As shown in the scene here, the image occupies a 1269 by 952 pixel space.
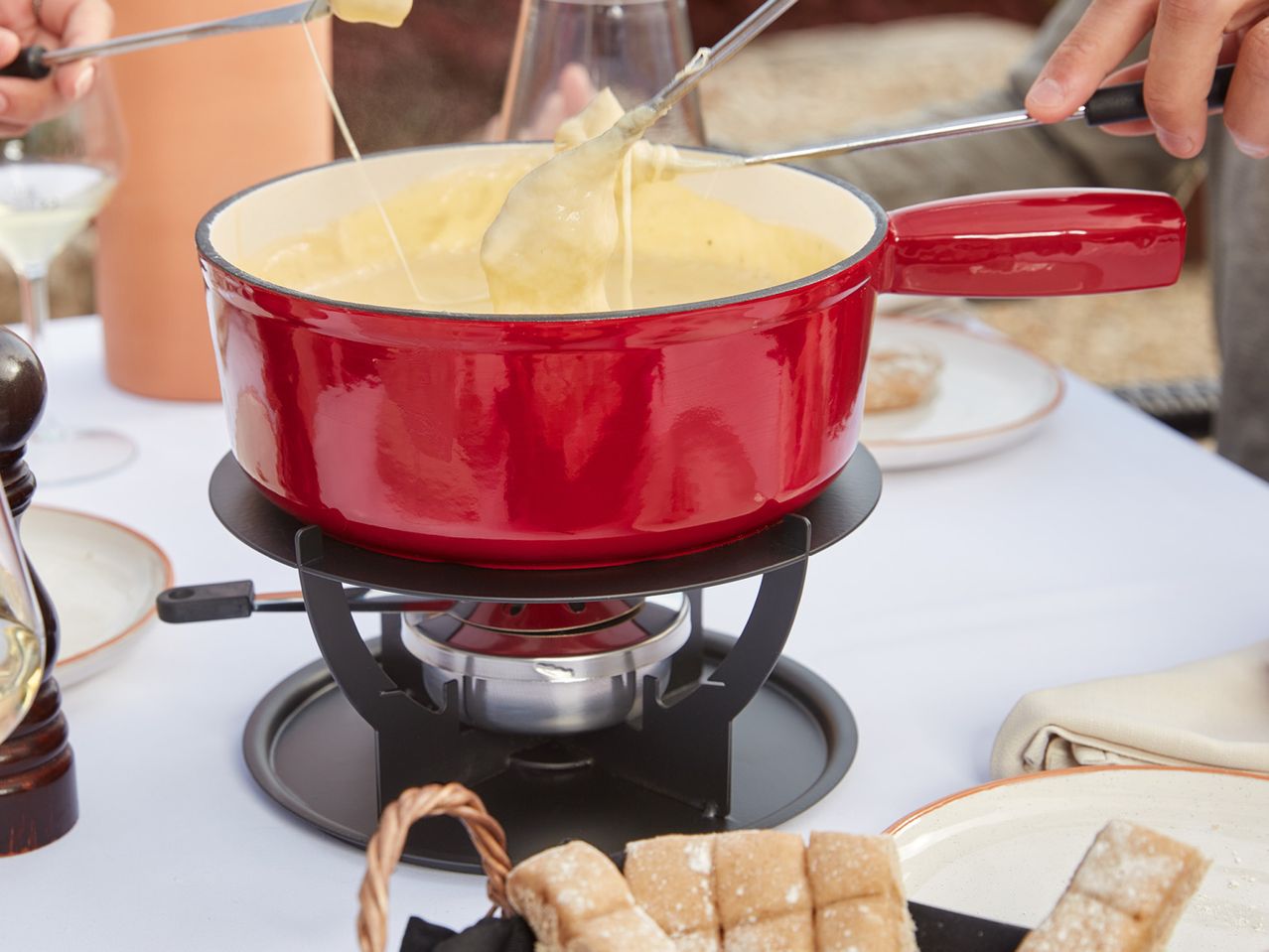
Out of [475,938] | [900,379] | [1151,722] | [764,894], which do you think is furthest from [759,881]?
[900,379]

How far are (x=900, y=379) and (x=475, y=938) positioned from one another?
0.88 meters

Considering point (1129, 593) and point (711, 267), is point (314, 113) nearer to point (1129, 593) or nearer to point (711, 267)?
point (711, 267)

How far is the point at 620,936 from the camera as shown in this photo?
0.57m

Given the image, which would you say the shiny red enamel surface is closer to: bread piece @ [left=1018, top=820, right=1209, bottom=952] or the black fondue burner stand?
the black fondue burner stand

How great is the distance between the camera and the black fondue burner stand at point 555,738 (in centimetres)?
74

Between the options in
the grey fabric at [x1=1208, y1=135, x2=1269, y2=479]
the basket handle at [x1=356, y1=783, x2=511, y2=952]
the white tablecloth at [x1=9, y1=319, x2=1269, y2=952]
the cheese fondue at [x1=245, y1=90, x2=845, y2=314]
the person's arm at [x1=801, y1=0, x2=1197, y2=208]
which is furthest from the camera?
the person's arm at [x1=801, y1=0, x2=1197, y2=208]

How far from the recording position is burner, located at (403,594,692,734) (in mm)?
821

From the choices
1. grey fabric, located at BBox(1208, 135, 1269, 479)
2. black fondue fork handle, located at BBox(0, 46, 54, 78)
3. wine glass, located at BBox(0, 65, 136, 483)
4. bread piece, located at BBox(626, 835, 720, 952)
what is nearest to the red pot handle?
bread piece, located at BBox(626, 835, 720, 952)

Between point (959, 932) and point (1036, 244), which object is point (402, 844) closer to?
point (959, 932)

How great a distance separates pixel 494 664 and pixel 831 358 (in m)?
0.25

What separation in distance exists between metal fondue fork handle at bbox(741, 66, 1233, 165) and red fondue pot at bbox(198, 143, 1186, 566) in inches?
2.6

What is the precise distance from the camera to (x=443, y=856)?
0.79 metres

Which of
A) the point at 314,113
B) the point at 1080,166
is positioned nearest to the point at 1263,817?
the point at 314,113

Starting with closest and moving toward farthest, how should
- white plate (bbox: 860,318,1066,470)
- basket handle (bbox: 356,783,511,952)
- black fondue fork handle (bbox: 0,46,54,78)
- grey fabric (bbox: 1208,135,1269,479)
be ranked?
basket handle (bbox: 356,783,511,952)
black fondue fork handle (bbox: 0,46,54,78)
white plate (bbox: 860,318,1066,470)
grey fabric (bbox: 1208,135,1269,479)
